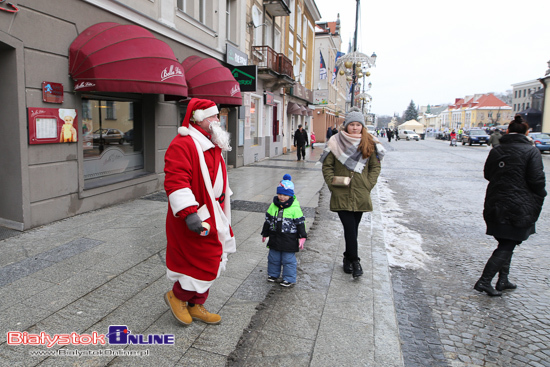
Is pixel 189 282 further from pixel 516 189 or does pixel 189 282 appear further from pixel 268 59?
pixel 268 59

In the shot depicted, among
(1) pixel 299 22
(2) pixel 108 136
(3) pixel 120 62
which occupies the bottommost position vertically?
(2) pixel 108 136

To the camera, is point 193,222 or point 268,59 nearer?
point 193,222

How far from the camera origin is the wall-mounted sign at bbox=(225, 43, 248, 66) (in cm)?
1244

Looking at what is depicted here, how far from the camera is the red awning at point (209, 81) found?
9.16 metres

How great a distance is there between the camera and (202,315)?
3166mm

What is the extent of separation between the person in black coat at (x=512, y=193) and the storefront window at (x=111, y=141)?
6486mm

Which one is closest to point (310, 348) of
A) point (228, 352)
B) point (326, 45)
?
point (228, 352)

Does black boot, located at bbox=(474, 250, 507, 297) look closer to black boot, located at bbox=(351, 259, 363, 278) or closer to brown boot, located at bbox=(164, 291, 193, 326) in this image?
black boot, located at bbox=(351, 259, 363, 278)

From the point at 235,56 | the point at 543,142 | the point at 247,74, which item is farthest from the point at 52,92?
the point at 543,142

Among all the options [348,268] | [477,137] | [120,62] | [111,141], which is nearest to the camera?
[348,268]

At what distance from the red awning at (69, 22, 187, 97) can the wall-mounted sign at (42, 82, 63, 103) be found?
11.5 inches

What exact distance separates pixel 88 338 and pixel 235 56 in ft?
38.1

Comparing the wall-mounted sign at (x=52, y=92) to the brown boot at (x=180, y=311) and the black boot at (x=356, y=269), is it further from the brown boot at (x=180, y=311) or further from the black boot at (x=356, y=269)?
the black boot at (x=356, y=269)

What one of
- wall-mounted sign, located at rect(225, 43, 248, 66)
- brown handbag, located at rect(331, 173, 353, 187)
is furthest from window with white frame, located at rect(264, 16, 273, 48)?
brown handbag, located at rect(331, 173, 353, 187)
